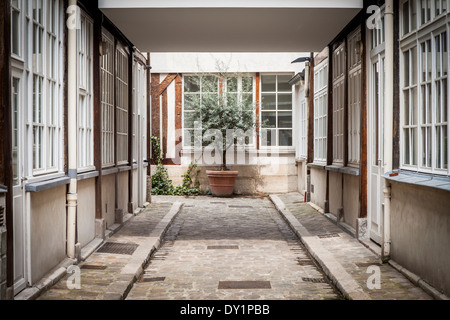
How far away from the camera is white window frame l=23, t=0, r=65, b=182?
5539mm

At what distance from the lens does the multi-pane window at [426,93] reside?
542 centimetres

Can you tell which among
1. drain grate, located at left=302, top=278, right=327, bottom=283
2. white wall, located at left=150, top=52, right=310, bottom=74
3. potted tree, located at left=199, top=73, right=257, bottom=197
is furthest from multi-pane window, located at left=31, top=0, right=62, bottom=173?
white wall, located at left=150, top=52, right=310, bottom=74

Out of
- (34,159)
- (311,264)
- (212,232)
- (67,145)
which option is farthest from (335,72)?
(34,159)

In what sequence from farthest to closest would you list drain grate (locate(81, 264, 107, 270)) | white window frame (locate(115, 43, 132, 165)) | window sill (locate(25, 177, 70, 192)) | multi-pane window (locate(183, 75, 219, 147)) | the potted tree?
multi-pane window (locate(183, 75, 219, 147)) → the potted tree → white window frame (locate(115, 43, 132, 165)) → drain grate (locate(81, 264, 107, 270)) → window sill (locate(25, 177, 70, 192))

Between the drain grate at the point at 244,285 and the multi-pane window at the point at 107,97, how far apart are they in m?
3.86

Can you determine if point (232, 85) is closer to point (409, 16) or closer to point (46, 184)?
point (409, 16)

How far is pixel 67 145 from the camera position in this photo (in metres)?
6.90

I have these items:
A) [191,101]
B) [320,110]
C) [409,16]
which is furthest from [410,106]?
[191,101]

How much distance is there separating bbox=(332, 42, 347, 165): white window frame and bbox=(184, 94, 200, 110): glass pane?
6.45 m

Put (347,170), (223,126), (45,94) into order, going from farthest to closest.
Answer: (223,126) < (347,170) < (45,94)

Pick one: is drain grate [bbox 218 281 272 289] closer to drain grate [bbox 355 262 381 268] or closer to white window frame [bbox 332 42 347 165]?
drain grate [bbox 355 262 381 268]

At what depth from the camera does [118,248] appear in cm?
803

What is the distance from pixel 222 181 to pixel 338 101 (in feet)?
21.6

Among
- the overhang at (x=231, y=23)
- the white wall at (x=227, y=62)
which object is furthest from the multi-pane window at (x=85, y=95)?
the white wall at (x=227, y=62)
